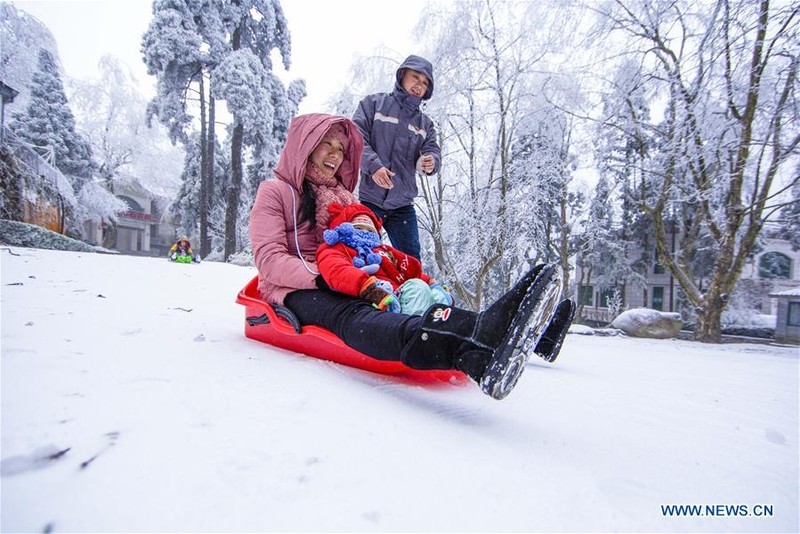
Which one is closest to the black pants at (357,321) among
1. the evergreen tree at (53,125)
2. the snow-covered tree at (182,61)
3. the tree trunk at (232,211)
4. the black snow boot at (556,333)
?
the black snow boot at (556,333)

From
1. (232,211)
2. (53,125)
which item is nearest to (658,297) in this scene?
(232,211)

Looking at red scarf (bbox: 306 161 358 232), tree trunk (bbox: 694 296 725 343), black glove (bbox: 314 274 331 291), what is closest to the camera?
black glove (bbox: 314 274 331 291)

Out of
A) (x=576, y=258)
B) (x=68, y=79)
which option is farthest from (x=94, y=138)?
(x=576, y=258)

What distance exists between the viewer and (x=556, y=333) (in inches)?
54.8

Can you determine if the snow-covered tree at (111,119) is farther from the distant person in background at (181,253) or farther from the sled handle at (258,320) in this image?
the sled handle at (258,320)

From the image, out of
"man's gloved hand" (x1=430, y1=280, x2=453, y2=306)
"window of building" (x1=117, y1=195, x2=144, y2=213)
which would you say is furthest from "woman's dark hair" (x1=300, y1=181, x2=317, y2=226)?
"window of building" (x1=117, y1=195, x2=144, y2=213)

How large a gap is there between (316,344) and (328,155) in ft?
3.18

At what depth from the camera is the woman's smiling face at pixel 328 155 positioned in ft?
6.19

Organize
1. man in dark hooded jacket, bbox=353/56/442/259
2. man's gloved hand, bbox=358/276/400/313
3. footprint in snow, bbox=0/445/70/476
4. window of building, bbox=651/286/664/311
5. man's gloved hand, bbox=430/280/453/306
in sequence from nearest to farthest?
footprint in snow, bbox=0/445/70/476 → man's gloved hand, bbox=358/276/400/313 → man's gloved hand, bbox=430/280/453/306 → man in dark hooded jacket, bbox=353/56/442/259 → window of building, bbox=651/286/664/311

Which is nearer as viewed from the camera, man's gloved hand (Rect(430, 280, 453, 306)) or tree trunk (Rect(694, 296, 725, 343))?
man's gloved hand (Rect(430, 280, 453, 306))

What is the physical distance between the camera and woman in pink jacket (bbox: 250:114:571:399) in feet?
3.01

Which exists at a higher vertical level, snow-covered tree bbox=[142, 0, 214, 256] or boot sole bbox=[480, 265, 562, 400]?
snow-covered tree bbox=[142, 0, 214, 256]

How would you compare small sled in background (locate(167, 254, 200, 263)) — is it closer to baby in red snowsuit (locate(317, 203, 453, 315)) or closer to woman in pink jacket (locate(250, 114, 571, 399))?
woman in pink jacket (locate(250, 114, 571, 399))

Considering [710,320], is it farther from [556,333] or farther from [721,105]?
[556,333]
